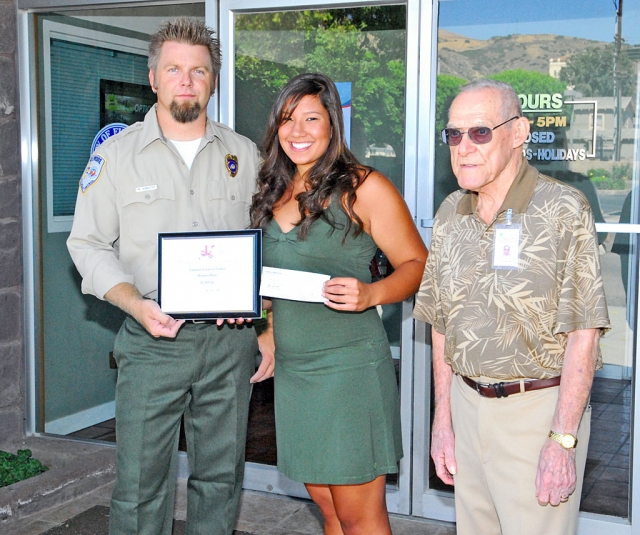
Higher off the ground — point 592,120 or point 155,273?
point 592,120

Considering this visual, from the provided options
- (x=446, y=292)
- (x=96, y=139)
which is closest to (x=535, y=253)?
(x=446, y=292)

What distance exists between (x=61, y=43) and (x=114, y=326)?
1.78 metres

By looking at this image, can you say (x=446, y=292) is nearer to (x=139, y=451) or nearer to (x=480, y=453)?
(x=480, y=453)

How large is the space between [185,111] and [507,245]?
4.24 feet

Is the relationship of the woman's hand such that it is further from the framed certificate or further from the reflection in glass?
the reflection in glass

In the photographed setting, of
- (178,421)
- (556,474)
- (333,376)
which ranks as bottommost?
(178,421)

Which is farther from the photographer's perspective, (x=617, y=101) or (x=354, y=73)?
(x=354, y=73)

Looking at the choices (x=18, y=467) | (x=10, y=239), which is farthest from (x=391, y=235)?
(x=10, y=239)

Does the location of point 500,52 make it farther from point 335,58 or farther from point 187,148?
point 187,148

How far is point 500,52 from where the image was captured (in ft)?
12.7

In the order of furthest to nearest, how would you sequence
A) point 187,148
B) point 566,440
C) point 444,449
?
1. point 187,148
2. point 444,449
3. point 566,440

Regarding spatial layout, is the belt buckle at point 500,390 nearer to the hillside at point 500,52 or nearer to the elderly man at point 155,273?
the elderly man at point 155,273

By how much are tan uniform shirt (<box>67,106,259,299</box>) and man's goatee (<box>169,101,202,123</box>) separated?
0.09 meters

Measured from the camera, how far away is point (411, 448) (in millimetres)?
4102
